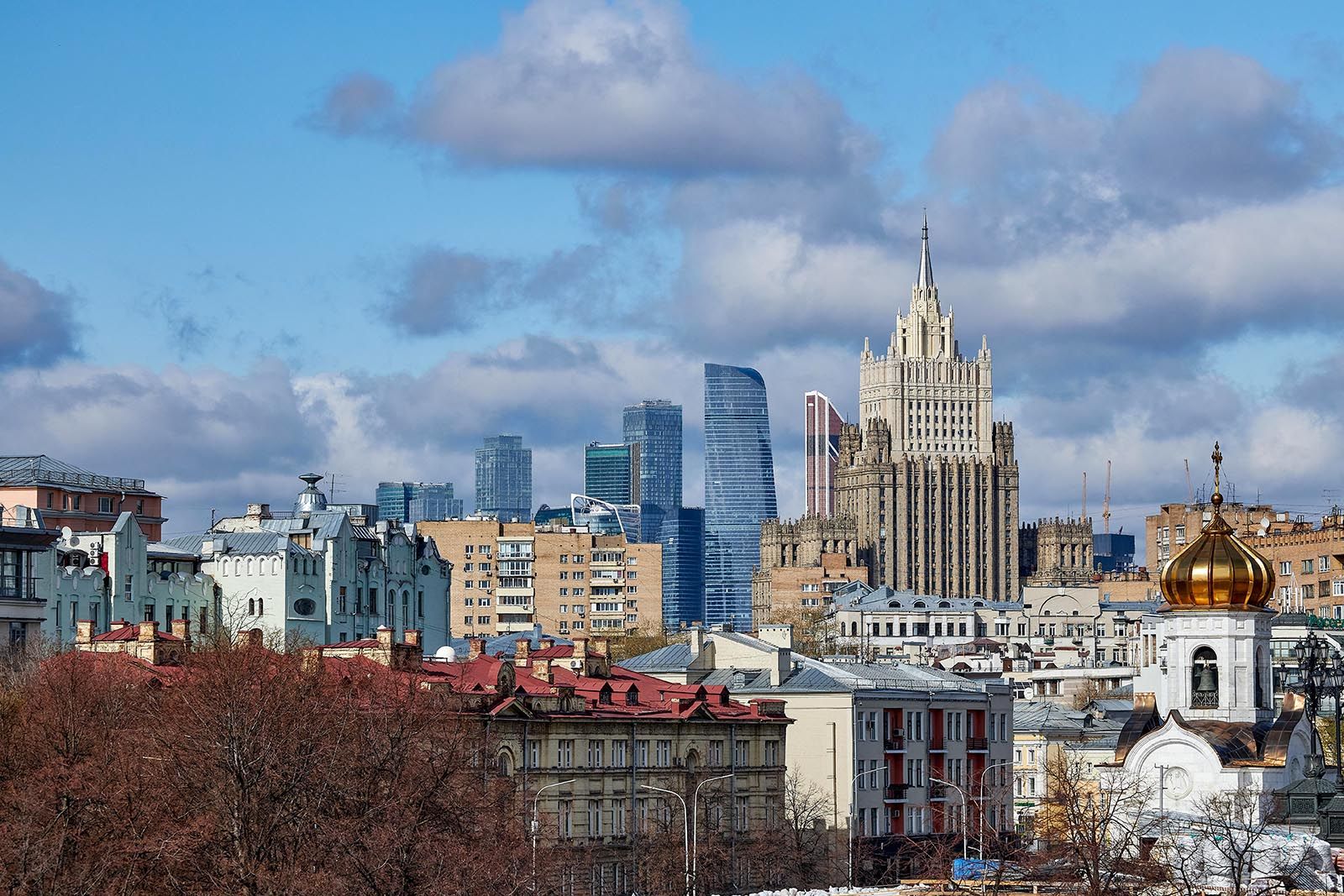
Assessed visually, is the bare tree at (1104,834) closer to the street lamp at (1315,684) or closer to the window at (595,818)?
the street lamp at (1315,684)

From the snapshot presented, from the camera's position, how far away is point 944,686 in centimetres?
16588

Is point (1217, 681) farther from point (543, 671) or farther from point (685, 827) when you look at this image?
point (543, 671)

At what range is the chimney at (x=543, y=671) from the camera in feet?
438

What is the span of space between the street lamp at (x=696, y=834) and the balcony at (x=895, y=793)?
18.4 metres

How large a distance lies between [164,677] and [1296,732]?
137 ft

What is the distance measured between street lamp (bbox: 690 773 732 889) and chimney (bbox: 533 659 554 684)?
7.74 meters

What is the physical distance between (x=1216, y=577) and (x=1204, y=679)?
4.01 m

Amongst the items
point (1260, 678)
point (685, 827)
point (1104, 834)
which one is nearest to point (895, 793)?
point (685, 827)

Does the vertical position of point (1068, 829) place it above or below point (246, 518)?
below

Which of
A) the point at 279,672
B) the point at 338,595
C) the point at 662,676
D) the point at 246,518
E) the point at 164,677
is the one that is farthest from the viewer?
the point at 246,518

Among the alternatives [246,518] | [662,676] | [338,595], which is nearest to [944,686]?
[662,676]

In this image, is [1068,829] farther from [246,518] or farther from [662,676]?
[246,518]

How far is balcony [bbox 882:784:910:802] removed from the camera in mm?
152875

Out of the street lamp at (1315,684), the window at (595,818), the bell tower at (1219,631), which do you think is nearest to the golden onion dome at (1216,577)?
the bell tower at (1219,631)
